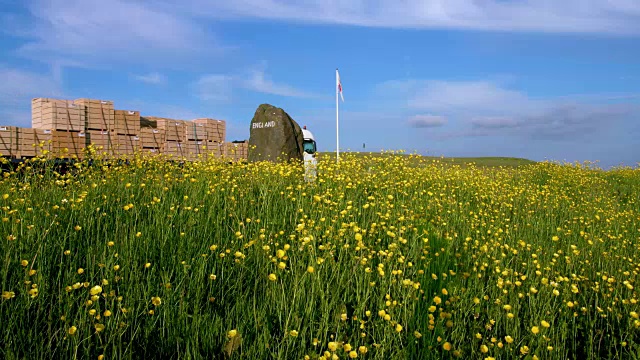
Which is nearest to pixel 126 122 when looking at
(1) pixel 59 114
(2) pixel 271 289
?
(1) pixel 59 114

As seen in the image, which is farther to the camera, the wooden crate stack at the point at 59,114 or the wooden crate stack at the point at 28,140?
the wooden crate stack at the point at 59,114

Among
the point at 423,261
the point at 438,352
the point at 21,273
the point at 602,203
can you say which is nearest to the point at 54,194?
the point at 21,273

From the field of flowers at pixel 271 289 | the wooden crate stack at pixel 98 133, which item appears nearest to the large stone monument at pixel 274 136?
the wooden crate stack at pixel 98 133

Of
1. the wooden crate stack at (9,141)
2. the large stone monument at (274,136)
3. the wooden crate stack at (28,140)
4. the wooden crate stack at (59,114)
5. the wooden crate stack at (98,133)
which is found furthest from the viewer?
the large stone monument at (274,136)

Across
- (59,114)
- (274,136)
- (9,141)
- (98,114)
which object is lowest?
(9,141)

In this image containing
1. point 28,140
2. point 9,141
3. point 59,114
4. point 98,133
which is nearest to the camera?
point 9,141

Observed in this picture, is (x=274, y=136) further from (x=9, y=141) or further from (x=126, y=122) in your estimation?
(x=9, y=141)

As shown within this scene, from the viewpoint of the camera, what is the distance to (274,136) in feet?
58.3

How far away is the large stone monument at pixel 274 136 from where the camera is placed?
17.6 m

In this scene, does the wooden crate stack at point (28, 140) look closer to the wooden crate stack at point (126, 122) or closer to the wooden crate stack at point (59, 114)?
the wooden crate stack at point (59, 114)

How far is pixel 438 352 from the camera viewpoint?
3324 mm

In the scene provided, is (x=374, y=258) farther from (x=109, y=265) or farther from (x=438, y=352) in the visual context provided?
(x=109, y=265)

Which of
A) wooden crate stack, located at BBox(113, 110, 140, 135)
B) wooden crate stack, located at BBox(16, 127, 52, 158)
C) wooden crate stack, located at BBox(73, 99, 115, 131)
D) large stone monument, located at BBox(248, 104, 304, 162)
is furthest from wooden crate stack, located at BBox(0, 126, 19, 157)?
large stone monument, located at BBox(248, 104, 304, 162)

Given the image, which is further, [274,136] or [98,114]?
[274,136]
